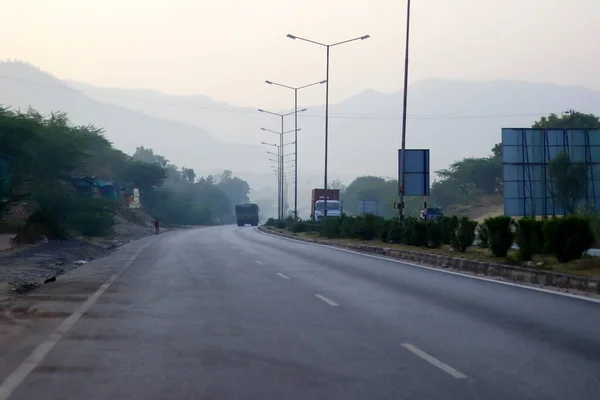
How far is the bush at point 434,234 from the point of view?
106 ft

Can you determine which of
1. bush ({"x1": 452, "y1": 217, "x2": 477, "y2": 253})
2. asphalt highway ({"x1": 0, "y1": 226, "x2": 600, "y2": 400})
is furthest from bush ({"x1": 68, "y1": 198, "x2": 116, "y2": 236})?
asphalt highway ({"x1": 0, "y1": 226, "x2": 600, "y2": 400})

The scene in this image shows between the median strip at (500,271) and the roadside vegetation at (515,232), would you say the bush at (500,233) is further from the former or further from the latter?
the median strip at (500,271)

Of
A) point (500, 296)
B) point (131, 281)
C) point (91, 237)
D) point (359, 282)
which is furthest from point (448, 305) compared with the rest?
point (91, 237)

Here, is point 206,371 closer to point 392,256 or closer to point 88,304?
point 88,304

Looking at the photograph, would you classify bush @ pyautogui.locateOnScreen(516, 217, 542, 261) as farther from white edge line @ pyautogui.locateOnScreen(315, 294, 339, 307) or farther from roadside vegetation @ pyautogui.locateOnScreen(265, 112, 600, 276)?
white edge line @ pyautogui.locateOnScreen(315, 294, 339, 307)

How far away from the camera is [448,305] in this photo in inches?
601

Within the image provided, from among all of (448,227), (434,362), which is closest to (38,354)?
(434,362)

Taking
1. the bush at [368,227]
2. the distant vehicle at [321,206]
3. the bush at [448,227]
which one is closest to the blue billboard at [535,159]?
the bush at [368,227]

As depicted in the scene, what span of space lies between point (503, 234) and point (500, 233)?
0.09 metres

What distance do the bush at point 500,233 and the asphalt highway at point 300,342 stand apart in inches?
198

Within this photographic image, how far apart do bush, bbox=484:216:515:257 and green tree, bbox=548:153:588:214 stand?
17.8 m

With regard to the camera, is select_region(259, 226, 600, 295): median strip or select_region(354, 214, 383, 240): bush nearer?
select_region(259, 226, 600, 295): median strip

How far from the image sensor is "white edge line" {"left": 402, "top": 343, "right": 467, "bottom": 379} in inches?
345

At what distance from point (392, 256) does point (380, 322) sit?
19632mm
